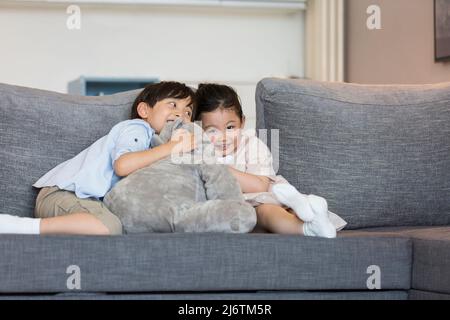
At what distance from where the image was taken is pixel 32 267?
1.77 m

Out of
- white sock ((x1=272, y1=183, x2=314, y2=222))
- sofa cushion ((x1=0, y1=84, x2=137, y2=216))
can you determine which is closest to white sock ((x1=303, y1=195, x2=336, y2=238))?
white sock ((x1=272, y1=183, x2=314, y2=222))

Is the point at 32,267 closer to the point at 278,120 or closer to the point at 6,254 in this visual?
the point at 6,254

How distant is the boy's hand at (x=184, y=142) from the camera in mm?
2191

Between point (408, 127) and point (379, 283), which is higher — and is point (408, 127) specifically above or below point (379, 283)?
above

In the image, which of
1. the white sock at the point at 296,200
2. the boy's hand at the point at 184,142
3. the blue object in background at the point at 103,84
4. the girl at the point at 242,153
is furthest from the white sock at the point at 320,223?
the blue object in background at the point at 103,84

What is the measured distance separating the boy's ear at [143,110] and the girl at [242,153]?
0.18 meters

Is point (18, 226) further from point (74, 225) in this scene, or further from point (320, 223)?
point (320, 223)

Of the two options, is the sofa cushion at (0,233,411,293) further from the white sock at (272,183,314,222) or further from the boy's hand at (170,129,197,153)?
the boy's hand at (170,129,197,153)

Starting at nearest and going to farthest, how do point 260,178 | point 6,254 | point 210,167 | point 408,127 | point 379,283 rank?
point 6,254, point 379,283, point 210,167, point 260,178, point 408,127

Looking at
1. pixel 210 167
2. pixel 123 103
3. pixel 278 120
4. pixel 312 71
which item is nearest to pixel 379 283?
pixel 210 167

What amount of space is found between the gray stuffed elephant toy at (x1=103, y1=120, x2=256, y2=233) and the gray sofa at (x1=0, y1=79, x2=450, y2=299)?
14 centimetres

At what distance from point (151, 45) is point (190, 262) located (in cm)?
413

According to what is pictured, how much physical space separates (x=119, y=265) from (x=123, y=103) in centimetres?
84

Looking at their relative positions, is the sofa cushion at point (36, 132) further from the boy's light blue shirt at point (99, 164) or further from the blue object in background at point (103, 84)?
the blue object in background at point (103, 84)
